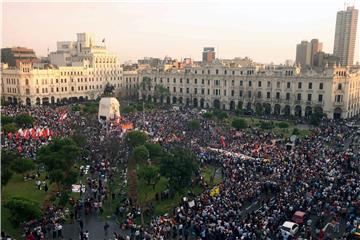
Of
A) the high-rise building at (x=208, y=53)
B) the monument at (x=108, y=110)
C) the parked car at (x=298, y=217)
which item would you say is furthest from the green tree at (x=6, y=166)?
the high-rise building at (x=208, y=53)

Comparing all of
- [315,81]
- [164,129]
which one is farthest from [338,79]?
[164,129]

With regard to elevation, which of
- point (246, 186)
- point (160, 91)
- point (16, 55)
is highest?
point (16, 55)

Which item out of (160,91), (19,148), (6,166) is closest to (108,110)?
(19,148)

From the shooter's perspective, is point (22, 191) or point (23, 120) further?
point (23, 120)

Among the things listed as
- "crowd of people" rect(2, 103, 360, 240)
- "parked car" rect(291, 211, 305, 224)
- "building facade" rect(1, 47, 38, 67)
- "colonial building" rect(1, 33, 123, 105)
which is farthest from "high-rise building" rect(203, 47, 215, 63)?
"parked car" rect(291, 211, 305, 224)

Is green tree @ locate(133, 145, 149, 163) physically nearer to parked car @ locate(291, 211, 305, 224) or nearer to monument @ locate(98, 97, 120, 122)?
parked car @ locate(291, 211, 305, 224)

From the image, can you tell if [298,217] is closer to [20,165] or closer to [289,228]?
[289,228]
